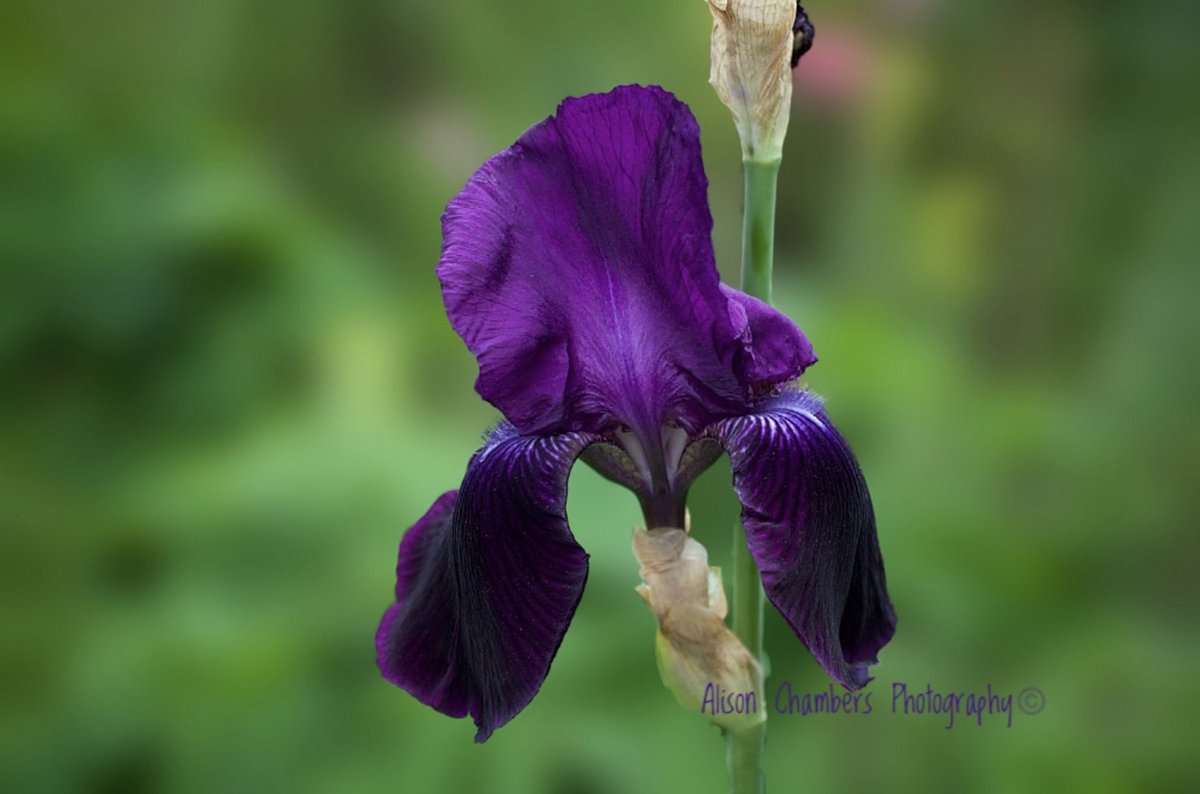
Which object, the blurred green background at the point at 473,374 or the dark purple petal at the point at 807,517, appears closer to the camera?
the dark purple petal at the point at 807,517

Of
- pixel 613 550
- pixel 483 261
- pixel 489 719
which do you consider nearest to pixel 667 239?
pixel 483 261

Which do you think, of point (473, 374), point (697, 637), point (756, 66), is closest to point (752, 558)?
point (697, 637)

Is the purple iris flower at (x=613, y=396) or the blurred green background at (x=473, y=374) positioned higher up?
the purple iris flower at (x=613, y=396)

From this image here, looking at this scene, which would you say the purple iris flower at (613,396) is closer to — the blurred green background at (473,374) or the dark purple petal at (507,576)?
the dark purple petal at (507,576)

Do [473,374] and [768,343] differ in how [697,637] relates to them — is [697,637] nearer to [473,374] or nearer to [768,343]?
[768,343]

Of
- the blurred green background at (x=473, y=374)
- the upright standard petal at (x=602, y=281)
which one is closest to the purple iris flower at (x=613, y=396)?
the upright standard petal at (x=602, y=281)

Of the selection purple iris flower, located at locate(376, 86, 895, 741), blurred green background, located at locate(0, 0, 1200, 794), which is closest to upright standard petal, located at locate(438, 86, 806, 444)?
purple iris flower, located at locate(376, 86, 895, 741)

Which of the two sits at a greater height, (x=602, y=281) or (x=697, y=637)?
(x=602, y=281)
